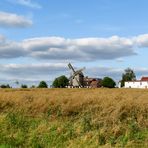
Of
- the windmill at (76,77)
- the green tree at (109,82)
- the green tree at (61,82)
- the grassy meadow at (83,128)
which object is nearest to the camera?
the grassy meadow at (83,128)

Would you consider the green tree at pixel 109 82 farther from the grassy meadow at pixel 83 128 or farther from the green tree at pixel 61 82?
the grassy meadow at pixel 83 128

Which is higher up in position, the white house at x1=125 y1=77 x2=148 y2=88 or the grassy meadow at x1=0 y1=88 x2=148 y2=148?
the white house at x1=125 y1=77 x2=148 y2=88

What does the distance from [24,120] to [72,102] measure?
5772 millimetres

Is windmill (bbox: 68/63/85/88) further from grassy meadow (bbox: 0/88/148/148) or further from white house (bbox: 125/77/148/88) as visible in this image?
grassy meadow (bbox: 0/88/148/148)

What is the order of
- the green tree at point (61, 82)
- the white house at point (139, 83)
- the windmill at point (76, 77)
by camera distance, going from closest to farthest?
the windmill at point (76, 77), the green tree at point (61, 82), the white house at point (139, 83)

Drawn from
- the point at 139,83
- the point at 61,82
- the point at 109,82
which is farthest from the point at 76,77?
the point at 139,83

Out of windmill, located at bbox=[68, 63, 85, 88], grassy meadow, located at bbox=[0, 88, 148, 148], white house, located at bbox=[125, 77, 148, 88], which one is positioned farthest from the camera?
white house, located at bbox=[125, 77, 148, 88]

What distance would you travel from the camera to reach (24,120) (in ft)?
57.9

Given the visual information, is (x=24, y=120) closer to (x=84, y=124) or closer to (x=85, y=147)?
(x=84, y=124)

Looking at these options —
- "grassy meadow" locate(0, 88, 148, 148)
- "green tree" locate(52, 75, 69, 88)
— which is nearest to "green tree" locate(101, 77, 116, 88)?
"green tree" locate(52, 75, 69, 88)

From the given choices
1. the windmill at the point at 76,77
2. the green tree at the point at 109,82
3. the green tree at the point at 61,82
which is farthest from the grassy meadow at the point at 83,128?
the green tree at the point at 109,82

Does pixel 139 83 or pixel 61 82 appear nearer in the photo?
pixel 61 82

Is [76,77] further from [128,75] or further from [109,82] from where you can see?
[128,75]

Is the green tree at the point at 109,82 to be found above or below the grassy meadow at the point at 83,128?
above
